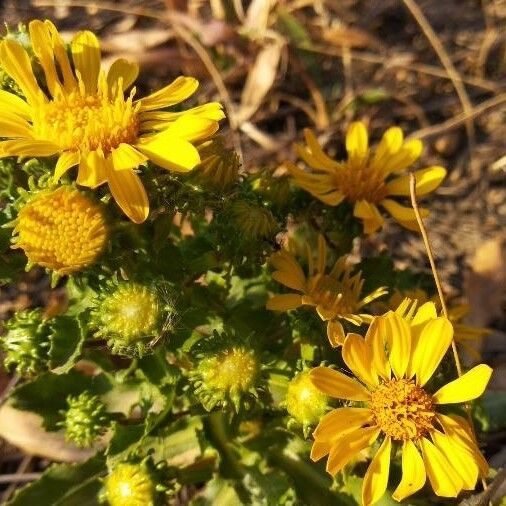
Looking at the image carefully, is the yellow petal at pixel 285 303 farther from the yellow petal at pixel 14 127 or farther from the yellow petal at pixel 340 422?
the yellow petal at pixel 14 127

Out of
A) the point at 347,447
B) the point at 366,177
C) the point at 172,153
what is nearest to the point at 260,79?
the point at 366,177

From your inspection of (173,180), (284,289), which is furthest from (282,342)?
(173,180)

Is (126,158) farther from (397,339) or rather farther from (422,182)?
(422,182)

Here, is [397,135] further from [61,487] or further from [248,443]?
[61,487]

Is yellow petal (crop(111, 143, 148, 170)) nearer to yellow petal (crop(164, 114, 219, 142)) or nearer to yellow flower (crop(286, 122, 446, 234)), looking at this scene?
yellow petal (crop(164, 114, 219, 142))

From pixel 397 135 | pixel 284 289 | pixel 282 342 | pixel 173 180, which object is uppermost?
pixel 173 180

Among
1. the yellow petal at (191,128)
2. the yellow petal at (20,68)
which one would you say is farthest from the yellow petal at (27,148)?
the yellow petal at (191,128)
